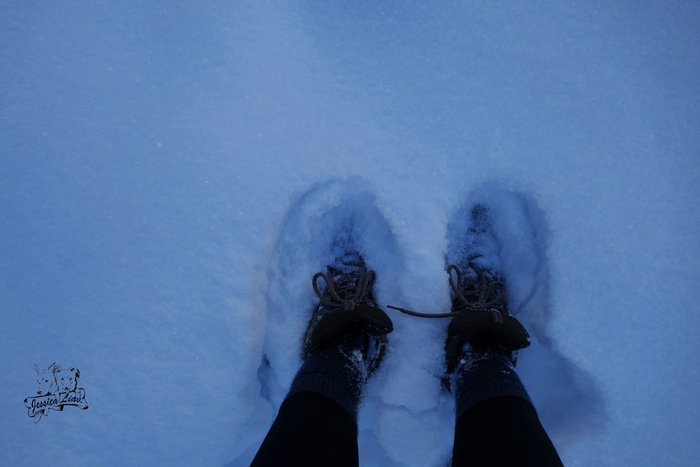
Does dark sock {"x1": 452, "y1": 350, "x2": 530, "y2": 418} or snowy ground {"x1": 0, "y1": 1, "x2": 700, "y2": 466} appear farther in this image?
snowy ground {"x1": 0, "y1": 1, "x2": 700, "y2": 466}

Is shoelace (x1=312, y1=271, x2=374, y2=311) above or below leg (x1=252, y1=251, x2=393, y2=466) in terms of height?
above

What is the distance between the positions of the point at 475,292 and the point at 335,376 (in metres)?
0.55

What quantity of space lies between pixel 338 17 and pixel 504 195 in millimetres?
774

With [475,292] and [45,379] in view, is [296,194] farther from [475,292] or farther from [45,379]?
[45,379]

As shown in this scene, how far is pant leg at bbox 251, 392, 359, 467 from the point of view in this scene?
33.2 inches

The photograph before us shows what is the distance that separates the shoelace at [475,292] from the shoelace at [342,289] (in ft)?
0.36

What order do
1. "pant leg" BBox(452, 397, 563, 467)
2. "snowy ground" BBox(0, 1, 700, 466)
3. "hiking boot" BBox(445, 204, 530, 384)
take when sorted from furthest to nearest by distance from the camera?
1. "snowy ground" BBox(0, 1, 700, 466)
2. "hiking boot" BBox(445, 204, 530, 384)
3. "pant leg" BBox(452, 397, 563, 467)

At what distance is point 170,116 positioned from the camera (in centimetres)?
127

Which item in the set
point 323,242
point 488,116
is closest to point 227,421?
point 323,242

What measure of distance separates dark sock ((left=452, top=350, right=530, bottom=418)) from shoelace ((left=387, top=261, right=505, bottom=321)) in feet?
0.45

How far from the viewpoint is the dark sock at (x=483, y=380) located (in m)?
0.98

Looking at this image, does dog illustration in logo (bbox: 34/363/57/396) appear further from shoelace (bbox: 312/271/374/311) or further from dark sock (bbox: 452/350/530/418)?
dark sock (bbox: 452/350/530/418)

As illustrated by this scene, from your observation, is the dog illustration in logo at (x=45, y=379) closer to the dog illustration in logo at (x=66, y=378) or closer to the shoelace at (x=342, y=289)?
the dog illustration in logo at (x=66, y=378)

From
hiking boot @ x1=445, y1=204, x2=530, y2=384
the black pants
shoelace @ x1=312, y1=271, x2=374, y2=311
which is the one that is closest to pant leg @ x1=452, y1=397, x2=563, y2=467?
the black pants
